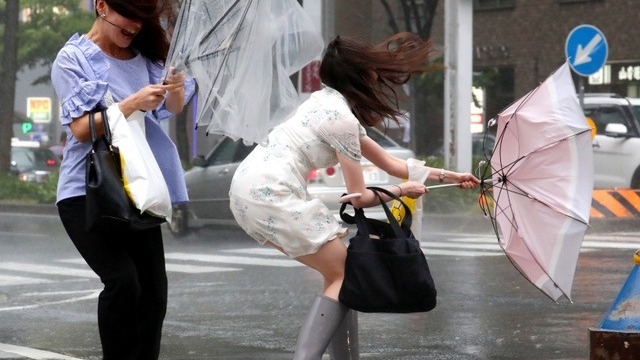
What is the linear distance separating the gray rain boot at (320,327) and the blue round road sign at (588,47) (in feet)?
48.0

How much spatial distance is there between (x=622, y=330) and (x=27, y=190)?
81.7 ft

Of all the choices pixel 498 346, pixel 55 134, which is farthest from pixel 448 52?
pixel 55 134

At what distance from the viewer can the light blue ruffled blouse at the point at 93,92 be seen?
187 inches

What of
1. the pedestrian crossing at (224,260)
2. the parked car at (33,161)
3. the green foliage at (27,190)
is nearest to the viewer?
the pedestrian crossing at (224,260)

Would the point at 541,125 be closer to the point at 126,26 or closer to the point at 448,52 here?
the point at 126,26

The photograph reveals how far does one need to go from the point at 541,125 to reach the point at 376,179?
10925mm

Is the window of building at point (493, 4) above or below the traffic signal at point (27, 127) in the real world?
above

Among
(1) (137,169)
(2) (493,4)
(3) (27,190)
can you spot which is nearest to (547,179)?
(1) (137,169)

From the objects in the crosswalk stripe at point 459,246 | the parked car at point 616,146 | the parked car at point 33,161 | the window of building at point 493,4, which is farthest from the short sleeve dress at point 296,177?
the parked car at point 33,161

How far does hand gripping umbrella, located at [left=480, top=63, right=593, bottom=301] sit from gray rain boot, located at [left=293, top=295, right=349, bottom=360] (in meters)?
0.69

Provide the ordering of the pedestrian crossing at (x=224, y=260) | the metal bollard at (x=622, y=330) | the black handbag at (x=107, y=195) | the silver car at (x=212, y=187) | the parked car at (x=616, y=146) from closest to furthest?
the black handbag at (x=107, y=195), the metal bollard at (x=622, y=330), the pedestrian crossing at (x=224, y=260), the silver car at (x=212, y=187), the parked car at (x=616, y=146)

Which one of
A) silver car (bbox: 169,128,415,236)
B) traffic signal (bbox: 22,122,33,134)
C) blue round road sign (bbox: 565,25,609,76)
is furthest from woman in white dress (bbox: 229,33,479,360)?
traffic signal (bbox: 22,122,33,134)

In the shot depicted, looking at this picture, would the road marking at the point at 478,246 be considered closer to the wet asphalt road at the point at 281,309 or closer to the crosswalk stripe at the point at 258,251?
the wet asphalt road at the point at 281,309

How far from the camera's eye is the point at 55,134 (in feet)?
182
